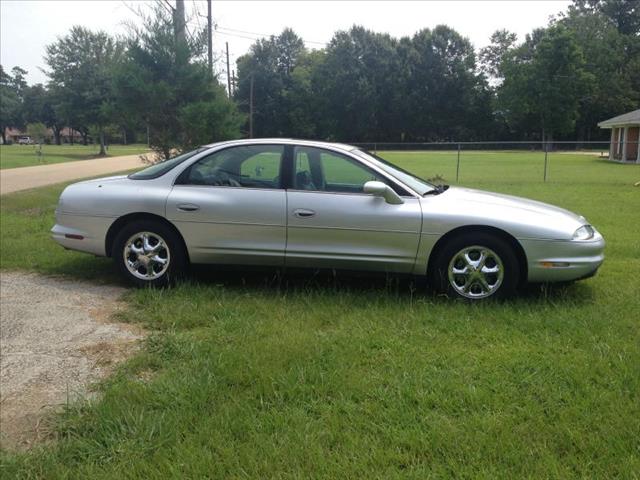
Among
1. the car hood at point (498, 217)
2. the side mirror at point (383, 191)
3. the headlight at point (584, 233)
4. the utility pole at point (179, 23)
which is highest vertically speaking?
the utility pole at point (179, 23)

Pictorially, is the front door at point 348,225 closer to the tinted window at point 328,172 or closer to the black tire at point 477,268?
the tinted window at point 328,172

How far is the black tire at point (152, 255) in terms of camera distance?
534 cm

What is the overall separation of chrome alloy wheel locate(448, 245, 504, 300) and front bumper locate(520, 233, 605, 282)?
0.27 m

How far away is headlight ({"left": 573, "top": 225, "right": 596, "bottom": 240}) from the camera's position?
4.80 metres

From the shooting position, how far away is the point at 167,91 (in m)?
13.2

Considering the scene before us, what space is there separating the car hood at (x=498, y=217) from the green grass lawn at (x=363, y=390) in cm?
61

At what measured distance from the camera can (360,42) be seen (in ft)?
242

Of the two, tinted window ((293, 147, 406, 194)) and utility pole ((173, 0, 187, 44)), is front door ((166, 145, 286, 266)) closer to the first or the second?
tinted window ((293, 147, 406, 194))

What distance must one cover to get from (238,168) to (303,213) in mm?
860

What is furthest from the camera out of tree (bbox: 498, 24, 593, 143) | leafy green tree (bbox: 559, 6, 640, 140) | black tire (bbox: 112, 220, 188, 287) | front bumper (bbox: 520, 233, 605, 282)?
leafy green tree (bbox: 559, 6, 640, 140)

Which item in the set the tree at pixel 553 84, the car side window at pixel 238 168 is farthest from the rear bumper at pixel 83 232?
the tree at pixel 553 84

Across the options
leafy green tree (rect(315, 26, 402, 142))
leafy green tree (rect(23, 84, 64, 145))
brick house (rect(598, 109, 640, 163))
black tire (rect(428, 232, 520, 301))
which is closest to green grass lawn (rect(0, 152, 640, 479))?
black tire (rect(428, 232, 520, 301))

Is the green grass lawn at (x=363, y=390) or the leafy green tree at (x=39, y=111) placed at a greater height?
the leafy green tree at (x=39, y=111)

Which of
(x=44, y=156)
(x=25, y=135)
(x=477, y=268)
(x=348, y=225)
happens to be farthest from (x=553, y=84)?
(x=25, y=135)
